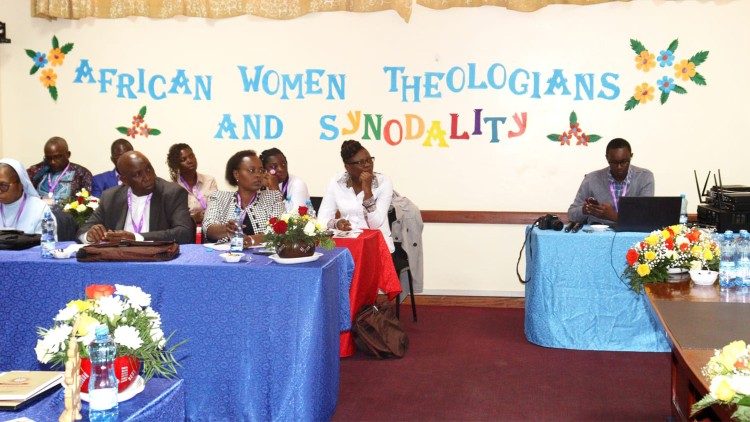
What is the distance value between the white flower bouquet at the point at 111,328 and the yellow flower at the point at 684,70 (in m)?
5.81

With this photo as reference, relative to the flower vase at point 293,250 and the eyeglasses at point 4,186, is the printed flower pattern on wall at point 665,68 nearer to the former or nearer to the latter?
the flower vase at point 293,250

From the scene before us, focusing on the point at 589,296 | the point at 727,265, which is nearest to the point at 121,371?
the point at 727,265

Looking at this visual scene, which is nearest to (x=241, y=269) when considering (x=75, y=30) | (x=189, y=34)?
(x=189, y=34)

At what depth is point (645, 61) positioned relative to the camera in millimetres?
7242

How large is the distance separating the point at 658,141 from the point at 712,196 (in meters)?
1.83

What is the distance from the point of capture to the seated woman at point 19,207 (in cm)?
495

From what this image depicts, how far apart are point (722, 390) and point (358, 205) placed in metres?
4.44

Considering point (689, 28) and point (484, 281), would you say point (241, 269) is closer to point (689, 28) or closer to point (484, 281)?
point (484, 281)

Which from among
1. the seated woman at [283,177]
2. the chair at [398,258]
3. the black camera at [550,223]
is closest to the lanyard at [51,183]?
the seated woman at [283,177]

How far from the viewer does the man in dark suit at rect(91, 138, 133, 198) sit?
7.69 meters

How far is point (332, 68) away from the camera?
25.4 feet

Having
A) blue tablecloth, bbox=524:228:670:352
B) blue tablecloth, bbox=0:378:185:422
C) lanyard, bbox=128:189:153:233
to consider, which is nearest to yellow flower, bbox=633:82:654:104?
blue tablecloth, bbox=524:228:670:352

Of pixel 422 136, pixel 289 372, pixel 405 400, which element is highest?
pixel 422 136

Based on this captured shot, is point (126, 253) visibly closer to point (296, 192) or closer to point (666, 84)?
point (296, 192)
